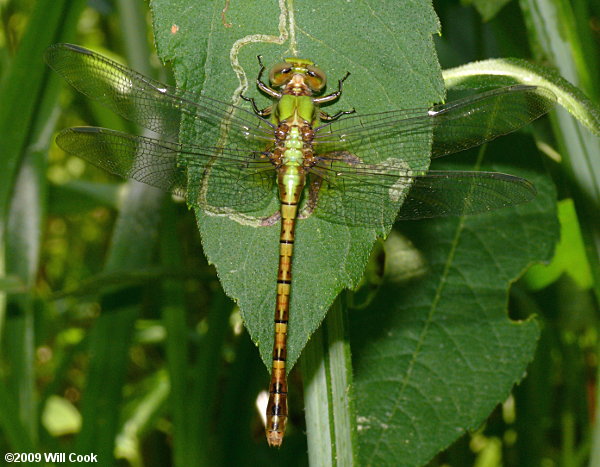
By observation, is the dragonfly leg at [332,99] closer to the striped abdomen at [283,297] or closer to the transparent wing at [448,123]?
the transparent wing at [448,123]

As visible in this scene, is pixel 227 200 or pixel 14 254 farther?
pixel 14 254

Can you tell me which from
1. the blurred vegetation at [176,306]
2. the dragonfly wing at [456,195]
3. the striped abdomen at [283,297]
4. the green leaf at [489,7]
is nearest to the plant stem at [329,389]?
the striped abdomen at [283,297]

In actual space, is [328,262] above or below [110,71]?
below

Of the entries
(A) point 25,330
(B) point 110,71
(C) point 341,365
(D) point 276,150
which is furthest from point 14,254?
(C) point 341,365

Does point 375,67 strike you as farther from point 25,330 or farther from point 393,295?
point 25,330

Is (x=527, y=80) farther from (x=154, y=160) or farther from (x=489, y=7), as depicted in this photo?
(x=154, y=160)

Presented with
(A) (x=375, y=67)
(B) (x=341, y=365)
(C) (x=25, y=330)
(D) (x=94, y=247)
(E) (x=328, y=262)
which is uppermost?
(D) (x=94, y=247)

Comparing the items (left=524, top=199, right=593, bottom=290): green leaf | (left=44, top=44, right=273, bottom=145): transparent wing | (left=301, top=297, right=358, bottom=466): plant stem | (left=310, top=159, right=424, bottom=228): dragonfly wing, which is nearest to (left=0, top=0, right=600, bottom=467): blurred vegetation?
(left=524, top=199, right=593, bottom=290): green leaf
